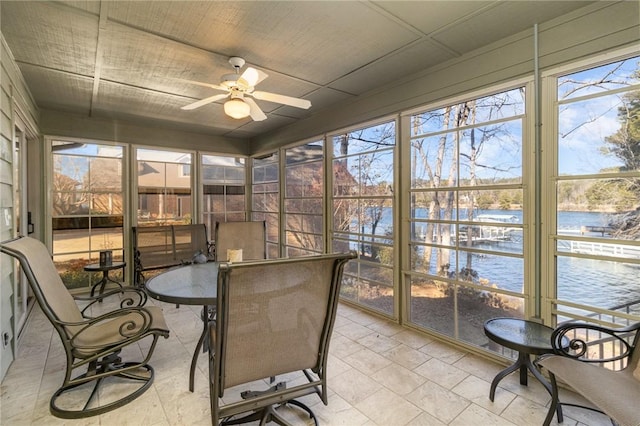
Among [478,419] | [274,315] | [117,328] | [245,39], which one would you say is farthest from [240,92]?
[478,419]

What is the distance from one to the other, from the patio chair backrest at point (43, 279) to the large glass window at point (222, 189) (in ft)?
11.5

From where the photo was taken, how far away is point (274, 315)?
4.92 ft

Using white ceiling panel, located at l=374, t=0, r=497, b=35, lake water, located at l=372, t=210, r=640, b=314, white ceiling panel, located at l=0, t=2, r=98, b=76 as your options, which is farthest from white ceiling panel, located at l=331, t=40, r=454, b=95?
white ceiling panel, located at l=0, t=2, r=98, b=76

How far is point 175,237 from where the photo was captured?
5.03 metres

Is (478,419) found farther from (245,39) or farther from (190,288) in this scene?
(245,39)

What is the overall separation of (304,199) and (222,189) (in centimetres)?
206

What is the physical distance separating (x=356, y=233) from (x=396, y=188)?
872 millimetres

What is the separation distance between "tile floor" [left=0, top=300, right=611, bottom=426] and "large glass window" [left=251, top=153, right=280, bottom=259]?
2767 mm

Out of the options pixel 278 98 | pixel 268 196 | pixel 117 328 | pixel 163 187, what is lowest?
pixel 117 328

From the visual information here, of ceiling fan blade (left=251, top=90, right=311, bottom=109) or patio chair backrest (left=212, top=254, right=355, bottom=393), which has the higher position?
ceiling fan blade (left=251, top=90, right=311, bottom=109)

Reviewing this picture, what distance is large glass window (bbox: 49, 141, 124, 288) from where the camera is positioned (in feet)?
14.6

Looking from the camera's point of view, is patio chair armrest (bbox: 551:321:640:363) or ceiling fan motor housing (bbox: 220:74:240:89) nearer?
patio chair armrest (bbox: 551:321:640:363)

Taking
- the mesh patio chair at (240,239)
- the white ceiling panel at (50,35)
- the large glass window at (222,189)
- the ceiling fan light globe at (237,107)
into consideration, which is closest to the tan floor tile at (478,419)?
the mesh patio chair at (240,239)

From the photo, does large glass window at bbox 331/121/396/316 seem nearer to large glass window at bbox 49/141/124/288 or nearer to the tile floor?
the tile floor
